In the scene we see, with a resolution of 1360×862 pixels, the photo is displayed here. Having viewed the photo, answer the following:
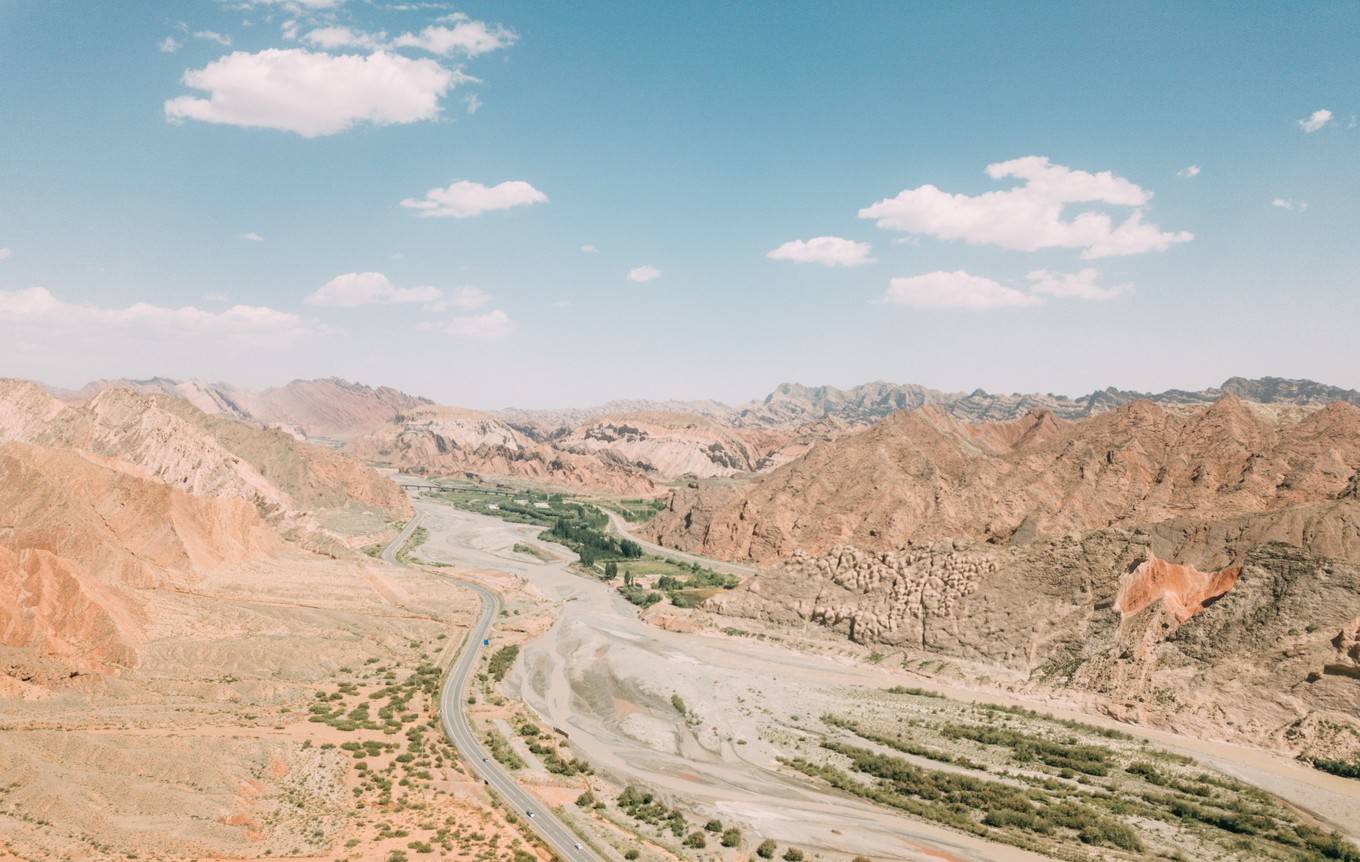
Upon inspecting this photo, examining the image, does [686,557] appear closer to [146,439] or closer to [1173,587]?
[1173,587]

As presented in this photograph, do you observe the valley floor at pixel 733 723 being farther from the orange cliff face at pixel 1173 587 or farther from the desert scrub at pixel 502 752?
the orange cliff face at pixel 1173 587

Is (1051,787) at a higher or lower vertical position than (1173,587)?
lower

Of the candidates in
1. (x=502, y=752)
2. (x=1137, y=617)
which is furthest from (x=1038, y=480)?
(x=502, y=752)

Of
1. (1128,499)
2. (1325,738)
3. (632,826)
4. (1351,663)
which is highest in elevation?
(1128,499)

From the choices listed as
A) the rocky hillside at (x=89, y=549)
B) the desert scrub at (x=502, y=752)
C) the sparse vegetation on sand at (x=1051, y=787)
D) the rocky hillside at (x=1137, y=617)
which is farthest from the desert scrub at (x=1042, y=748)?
the rocky hillside at (x=89, y=549)

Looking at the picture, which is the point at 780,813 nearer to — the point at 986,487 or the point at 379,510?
the point at 986,487

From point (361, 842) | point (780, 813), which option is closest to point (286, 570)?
point (361, 842)
